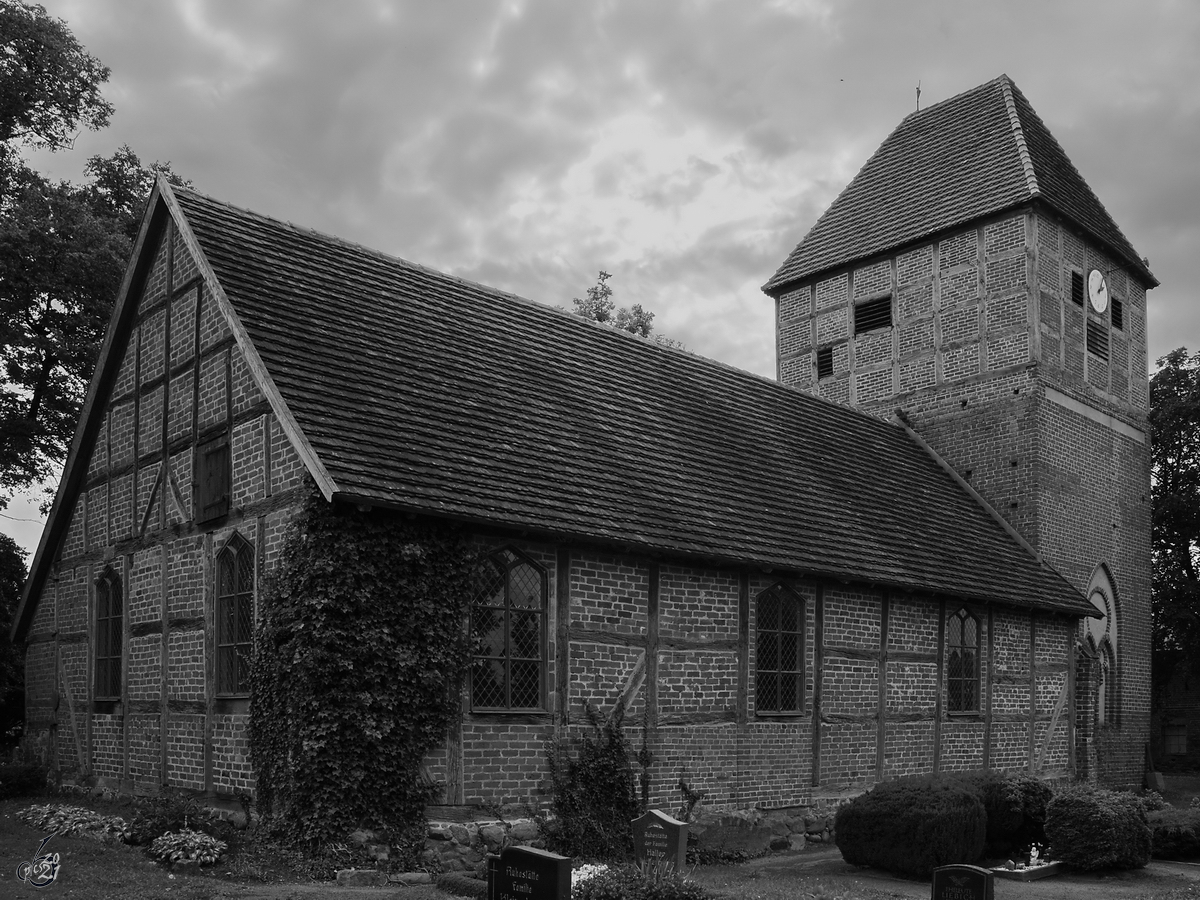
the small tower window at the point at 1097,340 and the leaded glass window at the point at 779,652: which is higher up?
the small tower window at the point at 1097,340

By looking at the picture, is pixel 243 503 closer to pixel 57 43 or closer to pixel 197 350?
pixel 197 350

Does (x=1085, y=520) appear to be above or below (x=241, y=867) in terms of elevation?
above

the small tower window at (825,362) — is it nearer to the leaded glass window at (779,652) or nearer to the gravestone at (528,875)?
the leaded glass window at (779,652)

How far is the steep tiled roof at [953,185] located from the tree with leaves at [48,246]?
14989 millimetres

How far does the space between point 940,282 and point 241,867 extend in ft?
63.1

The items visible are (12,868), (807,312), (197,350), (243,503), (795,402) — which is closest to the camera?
(12,868)

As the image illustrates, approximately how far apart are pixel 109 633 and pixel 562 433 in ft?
23.8

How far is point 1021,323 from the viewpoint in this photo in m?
24.9

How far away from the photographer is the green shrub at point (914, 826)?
1441 cm

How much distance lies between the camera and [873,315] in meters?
27.5

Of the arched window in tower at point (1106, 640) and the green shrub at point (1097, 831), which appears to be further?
the arched window in tower at point (1106, 640)

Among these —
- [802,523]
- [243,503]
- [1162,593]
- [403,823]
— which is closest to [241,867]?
[403,823]

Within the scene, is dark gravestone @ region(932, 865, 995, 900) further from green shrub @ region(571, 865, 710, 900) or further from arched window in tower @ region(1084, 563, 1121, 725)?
arched window in tower @ region(1084, 563, 1121, 725)

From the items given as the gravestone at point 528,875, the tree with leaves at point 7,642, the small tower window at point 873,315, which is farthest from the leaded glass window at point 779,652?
the tree with leaves at point 7,642
